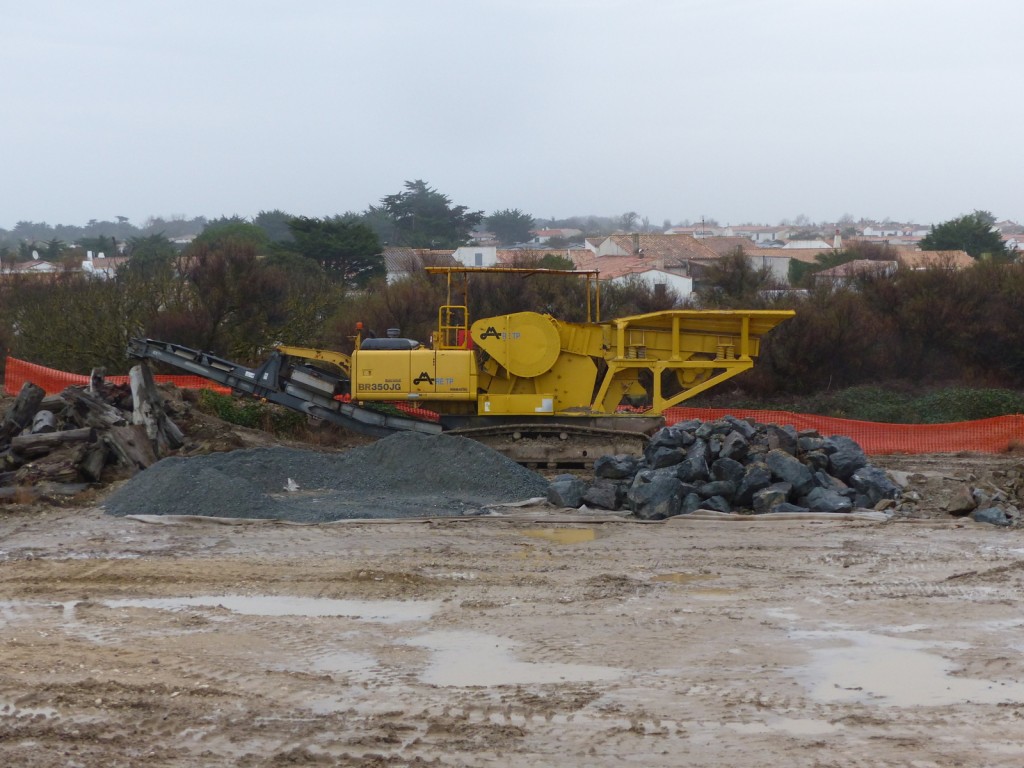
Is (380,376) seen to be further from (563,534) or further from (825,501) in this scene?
(825,501)

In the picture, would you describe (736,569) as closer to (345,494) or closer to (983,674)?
(983,674)

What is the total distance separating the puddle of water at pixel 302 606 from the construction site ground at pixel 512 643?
31 millimetres

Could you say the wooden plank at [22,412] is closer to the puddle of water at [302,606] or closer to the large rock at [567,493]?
the puddle of water at [302,606]

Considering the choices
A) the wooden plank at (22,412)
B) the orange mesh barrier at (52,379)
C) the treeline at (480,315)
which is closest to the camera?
the wooden plank at (22,412)

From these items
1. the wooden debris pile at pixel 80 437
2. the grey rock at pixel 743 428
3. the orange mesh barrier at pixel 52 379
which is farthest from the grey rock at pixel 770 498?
the orange mesh barrier at pixel 52 379

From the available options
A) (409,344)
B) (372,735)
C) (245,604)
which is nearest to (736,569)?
(245,604)

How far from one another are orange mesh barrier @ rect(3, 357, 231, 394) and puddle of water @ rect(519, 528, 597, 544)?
8.93 meters

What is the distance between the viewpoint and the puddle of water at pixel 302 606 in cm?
827

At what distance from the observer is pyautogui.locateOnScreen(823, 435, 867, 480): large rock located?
12.7 m

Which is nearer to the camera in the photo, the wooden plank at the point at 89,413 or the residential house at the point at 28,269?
the wooden plank at the point at 89,413

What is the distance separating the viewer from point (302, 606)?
8539 millimetres

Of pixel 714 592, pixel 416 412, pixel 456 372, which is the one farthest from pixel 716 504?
pixel 416 412

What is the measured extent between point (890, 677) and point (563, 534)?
4719 mm

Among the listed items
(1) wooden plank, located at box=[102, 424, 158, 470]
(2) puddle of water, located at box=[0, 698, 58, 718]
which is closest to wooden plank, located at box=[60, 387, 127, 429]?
(1) wooden plank, located at box=[102, 424, 158, 470]
